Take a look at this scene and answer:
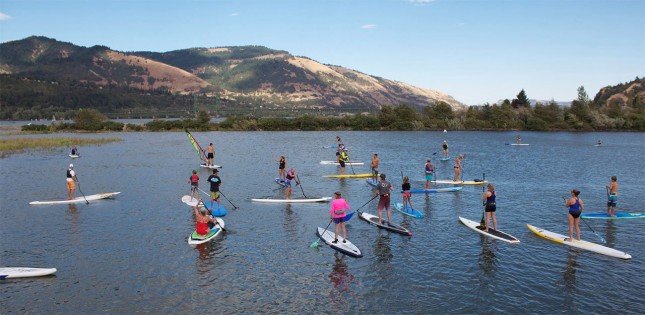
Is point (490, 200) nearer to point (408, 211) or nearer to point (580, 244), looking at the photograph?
point (580, 244)

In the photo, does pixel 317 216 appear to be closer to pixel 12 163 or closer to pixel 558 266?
pixel 558 266

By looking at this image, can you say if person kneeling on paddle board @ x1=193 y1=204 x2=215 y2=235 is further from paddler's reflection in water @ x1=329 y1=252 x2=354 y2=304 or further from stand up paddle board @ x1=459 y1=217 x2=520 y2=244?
stand up paddle board @ x1=459 y1=217 x2=520 y2=244

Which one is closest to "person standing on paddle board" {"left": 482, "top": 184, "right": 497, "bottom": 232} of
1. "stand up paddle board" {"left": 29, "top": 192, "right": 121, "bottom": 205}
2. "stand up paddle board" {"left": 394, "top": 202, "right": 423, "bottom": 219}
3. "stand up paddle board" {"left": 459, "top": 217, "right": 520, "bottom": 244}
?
"stand up paddle board" {"left": 459, "top": 217, "right": 520, "bottom": 244}

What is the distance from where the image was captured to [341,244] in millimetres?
20766

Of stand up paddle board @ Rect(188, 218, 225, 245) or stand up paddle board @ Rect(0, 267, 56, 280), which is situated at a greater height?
stand up paddle board @ Rect(188, 218, 225, 245)

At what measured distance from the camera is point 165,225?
82.8ft

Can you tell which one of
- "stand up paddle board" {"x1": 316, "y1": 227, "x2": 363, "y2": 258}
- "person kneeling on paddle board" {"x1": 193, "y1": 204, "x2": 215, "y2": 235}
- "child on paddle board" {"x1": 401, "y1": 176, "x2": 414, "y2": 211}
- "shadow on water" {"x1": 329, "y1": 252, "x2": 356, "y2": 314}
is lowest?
"shadow on water" {"x1": 329, "y1": 252, "x2": 356, "y2": 314}

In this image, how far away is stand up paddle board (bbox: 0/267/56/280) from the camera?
1758cm

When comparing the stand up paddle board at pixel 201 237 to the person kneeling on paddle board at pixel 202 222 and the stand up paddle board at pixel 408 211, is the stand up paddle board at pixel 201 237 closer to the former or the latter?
the person kneeling on paddle board at pixel 202 222

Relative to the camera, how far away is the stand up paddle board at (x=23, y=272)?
1758cm

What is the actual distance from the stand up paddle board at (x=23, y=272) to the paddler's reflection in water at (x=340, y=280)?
11.3 meters

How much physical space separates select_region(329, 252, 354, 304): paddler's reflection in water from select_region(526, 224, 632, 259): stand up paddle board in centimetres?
1045

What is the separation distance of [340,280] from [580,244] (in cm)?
1179

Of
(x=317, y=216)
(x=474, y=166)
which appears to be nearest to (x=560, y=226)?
(x=317, y=216)
